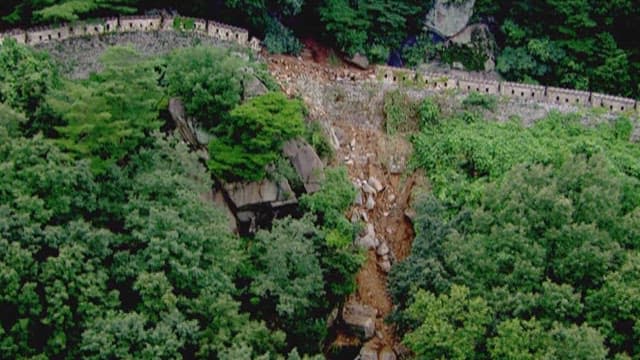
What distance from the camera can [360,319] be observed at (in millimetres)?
38188

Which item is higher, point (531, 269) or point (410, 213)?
point (531, 269)

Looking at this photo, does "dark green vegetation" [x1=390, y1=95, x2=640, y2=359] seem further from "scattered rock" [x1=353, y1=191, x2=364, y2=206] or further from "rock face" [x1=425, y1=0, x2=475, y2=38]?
"rock face" [x1=425, y1=0, x2=475, y2=38]

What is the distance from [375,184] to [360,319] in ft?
18.6

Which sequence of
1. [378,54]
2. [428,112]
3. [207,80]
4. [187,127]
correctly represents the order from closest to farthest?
[207,80] < [187,127] < [428,112] < [378,54]

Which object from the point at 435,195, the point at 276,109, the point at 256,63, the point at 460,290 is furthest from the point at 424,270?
the point at 256,63

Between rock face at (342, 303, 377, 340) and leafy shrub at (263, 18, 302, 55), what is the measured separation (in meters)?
11.3

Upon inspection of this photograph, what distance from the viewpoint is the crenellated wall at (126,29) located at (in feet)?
130

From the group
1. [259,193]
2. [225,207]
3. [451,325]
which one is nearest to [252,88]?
[259,193]

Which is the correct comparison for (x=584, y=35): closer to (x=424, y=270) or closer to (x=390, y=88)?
(x=390, y=88)

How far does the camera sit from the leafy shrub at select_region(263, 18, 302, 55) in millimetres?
42844

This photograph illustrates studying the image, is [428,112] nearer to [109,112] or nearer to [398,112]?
[398,112]

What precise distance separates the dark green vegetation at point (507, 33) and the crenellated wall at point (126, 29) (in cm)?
153

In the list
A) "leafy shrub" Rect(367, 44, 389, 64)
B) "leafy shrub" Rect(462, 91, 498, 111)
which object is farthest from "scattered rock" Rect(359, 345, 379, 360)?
"leafy shrub" Rect(367, 44, 389, 64)

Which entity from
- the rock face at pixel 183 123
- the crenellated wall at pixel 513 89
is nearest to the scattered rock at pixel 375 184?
the crenellated wall at pixel 513 89
